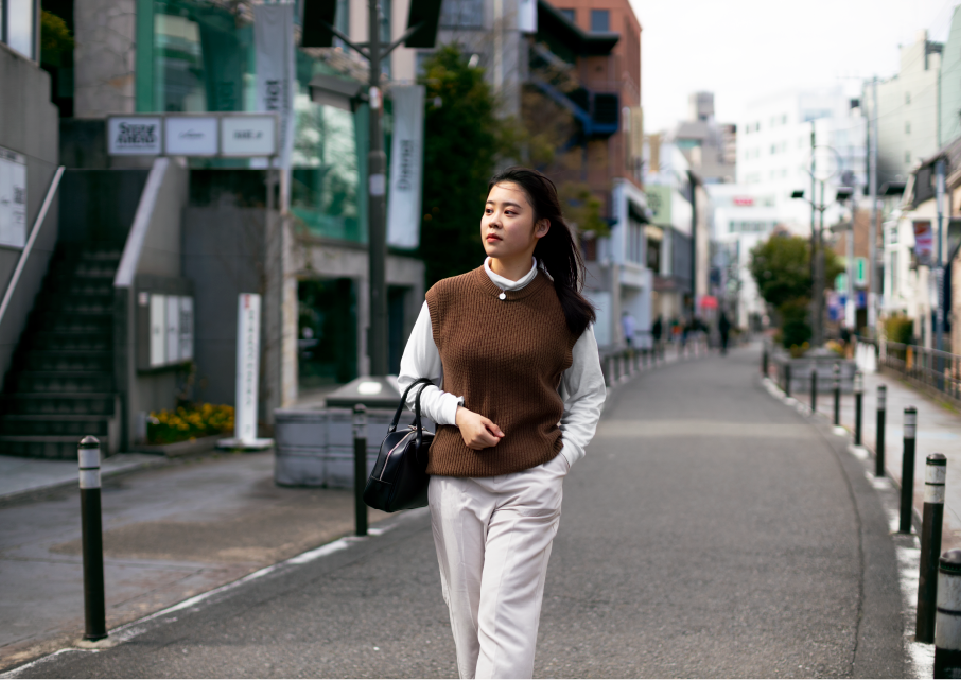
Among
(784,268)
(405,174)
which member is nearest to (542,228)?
(405,174)

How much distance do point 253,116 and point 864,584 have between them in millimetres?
12052

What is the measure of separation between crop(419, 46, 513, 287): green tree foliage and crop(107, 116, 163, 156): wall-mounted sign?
423 inches

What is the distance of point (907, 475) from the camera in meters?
8.12

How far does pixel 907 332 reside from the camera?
3269 cm

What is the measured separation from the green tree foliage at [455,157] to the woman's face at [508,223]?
22857 millimetres

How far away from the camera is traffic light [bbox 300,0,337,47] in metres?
11.7

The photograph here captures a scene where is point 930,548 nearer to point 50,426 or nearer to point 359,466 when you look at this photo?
point 359,466

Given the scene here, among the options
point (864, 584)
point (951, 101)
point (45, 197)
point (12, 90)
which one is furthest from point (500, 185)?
point (951, 101)

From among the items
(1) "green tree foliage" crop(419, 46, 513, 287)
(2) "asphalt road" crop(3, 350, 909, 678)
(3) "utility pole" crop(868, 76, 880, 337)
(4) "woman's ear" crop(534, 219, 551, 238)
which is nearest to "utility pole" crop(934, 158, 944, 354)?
(1) "green tree foliage" crop(419, 46, 513, 287)

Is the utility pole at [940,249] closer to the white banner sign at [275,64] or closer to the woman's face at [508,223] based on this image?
the white banner sign at [275,64]

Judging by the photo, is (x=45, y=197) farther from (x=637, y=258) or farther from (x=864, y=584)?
(x=637, y=258)

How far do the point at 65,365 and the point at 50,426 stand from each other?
1.13 meters

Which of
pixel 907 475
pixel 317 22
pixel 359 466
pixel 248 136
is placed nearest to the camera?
pixel 359 466

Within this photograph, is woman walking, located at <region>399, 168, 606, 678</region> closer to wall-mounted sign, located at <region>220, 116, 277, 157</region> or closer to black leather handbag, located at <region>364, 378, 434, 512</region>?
black leather handbag, located at <region>364, 378, 434, 512</region>
